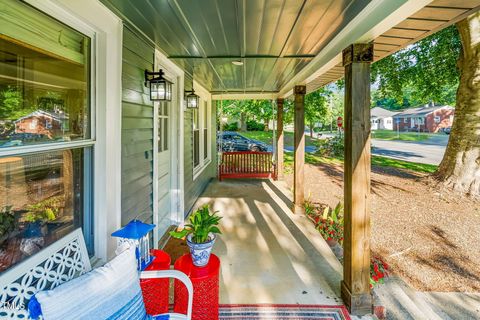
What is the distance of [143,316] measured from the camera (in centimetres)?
142

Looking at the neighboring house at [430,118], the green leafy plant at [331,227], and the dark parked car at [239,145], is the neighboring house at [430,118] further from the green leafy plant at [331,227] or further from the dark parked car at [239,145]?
the green leafy plant at [331,227]

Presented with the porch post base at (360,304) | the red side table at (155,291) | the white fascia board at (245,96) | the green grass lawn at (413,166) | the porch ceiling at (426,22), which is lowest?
the porch post base at (360,304)

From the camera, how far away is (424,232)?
163 inches

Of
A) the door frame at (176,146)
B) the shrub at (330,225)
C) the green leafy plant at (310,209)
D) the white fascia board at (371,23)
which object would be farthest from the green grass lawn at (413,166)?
the door frame at (176,146)

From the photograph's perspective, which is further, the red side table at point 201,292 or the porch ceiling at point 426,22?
the red side table at point 201,292

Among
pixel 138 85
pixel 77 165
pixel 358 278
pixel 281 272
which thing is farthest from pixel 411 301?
pixel 138 85

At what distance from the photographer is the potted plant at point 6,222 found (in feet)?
4.09

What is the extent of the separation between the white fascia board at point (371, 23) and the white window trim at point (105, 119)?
184 cm

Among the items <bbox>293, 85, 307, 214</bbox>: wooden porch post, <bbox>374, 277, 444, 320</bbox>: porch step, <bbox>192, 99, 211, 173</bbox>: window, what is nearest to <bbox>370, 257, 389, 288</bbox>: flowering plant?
<bbox>374, 277, 444, 320</bbox>: porch step

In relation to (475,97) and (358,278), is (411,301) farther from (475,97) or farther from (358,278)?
(475,97)

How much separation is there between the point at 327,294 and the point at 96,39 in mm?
2788

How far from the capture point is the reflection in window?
1.27 metres

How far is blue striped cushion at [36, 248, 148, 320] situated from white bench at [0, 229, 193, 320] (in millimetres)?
218

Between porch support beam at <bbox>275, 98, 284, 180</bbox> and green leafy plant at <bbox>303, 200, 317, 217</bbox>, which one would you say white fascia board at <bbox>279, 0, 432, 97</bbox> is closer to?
green leafy plant at <bbox>303, 200, 317, 217</bbox>
